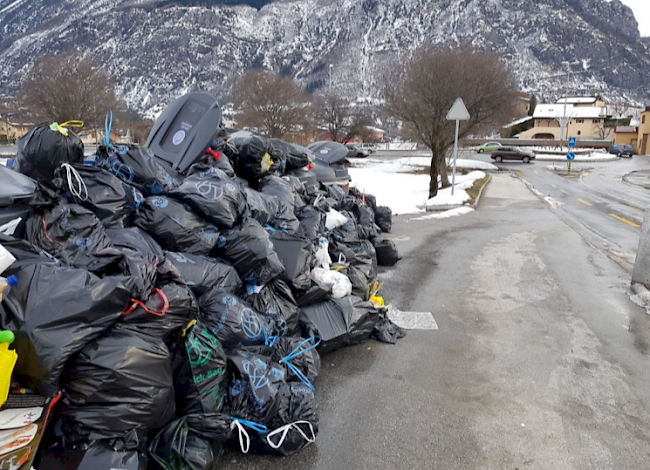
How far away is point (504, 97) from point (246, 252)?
18262 millimetres

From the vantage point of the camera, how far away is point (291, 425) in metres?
2.52

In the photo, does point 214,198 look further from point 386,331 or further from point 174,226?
point 386,331

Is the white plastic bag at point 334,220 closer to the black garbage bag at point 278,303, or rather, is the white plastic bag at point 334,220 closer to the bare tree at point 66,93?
the black garbage bag at point 278,303

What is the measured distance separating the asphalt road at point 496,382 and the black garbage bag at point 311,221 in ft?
4.13

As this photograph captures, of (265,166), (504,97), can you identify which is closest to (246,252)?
(265,166)

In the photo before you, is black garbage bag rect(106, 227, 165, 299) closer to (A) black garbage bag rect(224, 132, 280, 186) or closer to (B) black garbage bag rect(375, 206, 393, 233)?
(A) black garbage bag rect(224, 132, 280, 186)

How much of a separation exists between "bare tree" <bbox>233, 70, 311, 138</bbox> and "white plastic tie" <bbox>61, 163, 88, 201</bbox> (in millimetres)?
30399

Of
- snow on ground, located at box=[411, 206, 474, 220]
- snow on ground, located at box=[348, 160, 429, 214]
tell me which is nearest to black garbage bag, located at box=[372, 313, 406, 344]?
snow on ground, located at box=[411, 206, 474, 220]

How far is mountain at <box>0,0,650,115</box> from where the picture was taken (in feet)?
480

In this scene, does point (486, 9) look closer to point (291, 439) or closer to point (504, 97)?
point (504, 97)

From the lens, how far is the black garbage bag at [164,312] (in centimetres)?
215

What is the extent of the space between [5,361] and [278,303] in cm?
190

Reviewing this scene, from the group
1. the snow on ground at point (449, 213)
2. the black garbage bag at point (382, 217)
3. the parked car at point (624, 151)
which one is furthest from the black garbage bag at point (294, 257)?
the parked car at point (624, 151)

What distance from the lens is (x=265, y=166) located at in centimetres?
520
